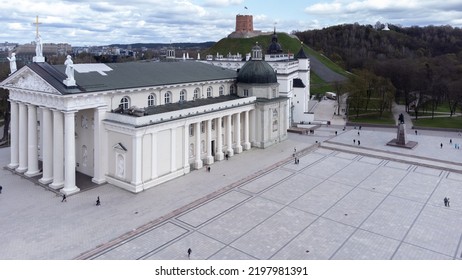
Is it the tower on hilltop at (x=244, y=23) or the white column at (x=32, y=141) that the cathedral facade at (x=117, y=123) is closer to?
the white column at (x=32, y=141)

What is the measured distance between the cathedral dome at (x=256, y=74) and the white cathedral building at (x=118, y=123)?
12.1 feet

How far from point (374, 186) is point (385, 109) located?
151 feet

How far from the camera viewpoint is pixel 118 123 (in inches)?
1246

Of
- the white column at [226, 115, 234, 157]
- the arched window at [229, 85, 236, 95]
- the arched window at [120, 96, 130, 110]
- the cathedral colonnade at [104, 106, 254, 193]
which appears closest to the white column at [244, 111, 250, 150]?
the white column at [226, 115, 234, 157]

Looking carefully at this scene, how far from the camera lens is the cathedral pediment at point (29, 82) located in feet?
99.2

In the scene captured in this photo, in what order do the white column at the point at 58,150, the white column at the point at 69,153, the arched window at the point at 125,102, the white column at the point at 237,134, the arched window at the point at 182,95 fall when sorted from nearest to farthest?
the white column at the point at 69,153 → the white column at the point at 58,150 → the arched window at the point at 125,102 → the arched window at the point at 182,95 → the white column at the point at 237,134

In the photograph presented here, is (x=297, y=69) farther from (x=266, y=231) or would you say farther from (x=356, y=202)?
(x=266, y=231)

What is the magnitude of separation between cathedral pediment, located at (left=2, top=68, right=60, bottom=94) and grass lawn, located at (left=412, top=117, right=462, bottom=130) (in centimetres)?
5605

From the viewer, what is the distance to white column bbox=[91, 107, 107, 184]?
3241 cm

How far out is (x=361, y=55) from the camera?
142750 millimetres

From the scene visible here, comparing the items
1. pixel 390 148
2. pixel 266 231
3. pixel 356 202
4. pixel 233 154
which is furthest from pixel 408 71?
pixel 266 231

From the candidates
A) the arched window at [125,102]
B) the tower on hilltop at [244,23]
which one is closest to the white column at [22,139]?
the arched window at [125,102]

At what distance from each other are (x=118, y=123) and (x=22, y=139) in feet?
35.9

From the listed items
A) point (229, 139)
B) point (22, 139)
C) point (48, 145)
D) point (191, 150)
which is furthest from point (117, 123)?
point (229, 139)
